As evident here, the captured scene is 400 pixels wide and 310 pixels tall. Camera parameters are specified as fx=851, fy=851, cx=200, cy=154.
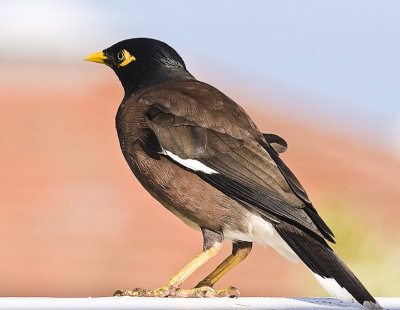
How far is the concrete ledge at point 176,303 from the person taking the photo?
12.4 ft

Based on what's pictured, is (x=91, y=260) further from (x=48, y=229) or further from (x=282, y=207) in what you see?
(x=282, y=207)

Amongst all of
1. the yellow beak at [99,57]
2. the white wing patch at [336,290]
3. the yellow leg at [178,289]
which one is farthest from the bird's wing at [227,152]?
the yellow beak at [99,57]

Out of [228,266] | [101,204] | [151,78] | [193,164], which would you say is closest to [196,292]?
[228,266]

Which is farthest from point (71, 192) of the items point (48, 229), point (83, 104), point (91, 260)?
point (83, 104)

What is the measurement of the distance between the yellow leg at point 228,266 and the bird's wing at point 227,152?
1.73 feet

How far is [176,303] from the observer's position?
3.88m

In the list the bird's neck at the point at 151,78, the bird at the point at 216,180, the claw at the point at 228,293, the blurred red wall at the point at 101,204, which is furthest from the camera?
the blurred red wall at the point at 101,204

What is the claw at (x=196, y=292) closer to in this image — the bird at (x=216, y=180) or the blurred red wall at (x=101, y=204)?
the bird at (x=216, y=180)

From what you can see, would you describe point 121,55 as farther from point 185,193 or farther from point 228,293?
point 228,293

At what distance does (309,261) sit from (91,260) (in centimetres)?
1167

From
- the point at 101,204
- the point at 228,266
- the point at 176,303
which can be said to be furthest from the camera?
the point at 101,204

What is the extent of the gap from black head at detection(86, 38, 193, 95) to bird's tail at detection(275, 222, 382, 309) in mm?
1266

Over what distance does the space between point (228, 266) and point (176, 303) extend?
0.90m

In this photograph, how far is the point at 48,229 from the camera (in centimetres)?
1738
